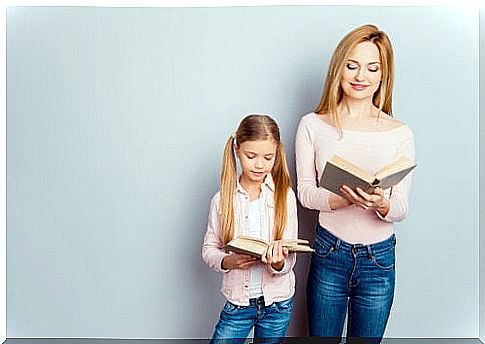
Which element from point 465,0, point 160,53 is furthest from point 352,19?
point 160,53

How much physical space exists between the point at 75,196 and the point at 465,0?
1674 mm

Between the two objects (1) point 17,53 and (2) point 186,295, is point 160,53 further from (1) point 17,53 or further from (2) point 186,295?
(2) point 186,295

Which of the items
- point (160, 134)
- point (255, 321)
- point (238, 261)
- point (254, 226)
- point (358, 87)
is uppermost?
point (358, 87)

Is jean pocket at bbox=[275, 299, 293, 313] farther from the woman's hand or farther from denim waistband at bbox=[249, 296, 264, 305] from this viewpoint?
the woman's hand

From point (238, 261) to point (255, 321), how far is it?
9.4 inches

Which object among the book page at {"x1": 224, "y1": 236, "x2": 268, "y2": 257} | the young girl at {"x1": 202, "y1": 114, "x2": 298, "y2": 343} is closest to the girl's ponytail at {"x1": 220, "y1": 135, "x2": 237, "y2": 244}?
the young girl at {"x1": 202, "y1": 114, "x2": 298, "y2": 343}

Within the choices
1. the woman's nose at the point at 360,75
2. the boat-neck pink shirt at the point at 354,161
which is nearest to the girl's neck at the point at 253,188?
the boat-neck pink shirt at the point at 354,161

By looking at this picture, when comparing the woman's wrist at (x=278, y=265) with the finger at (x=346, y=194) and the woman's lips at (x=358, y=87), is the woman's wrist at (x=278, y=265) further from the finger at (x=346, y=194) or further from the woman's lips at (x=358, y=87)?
the woman's lips at (x=358, y=87)

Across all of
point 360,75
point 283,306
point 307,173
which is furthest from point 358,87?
point 283,306

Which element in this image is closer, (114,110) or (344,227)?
(344,227)

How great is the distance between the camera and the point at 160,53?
392 cm

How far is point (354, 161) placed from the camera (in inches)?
143

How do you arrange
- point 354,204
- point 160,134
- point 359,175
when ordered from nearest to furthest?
point 359,175
point 354,204
point 160,134

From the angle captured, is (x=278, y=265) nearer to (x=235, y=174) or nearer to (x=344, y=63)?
(x=235, y=174)
